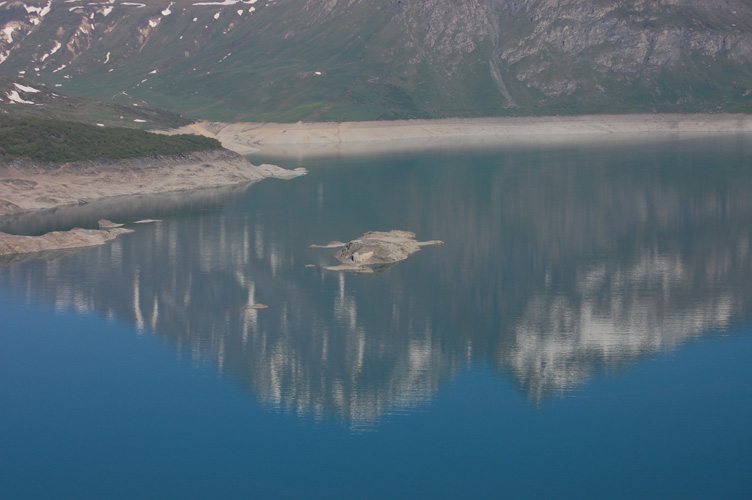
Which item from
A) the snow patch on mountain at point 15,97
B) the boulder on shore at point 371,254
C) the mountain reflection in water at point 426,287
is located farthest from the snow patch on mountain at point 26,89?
the boulder on shore at point 371,254

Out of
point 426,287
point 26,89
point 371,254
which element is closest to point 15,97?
point 26,89

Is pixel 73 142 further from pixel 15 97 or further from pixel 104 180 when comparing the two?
pixel 15 97

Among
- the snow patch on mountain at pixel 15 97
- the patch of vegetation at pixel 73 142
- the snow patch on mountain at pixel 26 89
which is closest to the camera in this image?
the patch of vegetation at pixel 73 142

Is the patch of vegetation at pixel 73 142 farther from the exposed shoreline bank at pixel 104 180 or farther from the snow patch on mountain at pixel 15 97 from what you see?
the snow patch on mountain at pixel 15 97

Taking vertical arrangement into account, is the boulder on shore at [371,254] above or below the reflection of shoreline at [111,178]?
below

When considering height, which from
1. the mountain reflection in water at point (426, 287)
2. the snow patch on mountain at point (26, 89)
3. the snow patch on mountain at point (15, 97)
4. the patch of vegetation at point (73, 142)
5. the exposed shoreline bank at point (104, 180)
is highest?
the snow patch on mountain at point (26, 89)

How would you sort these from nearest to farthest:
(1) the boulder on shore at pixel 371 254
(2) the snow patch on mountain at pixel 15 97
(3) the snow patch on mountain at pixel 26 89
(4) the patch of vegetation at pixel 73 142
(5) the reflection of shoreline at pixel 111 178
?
(1) the boulder on shore at pixel 371 254
(5) the reflection of shoreline at pixel 111 178
(4) the patch of vegetation at pixel 73 142
(2) the snow patch on mountain at pixel 15 97
(3) the snow patch on mountain at pixel 26 89

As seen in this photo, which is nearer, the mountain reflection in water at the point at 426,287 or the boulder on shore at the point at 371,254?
the mountain reflection in water at the point at 426,287

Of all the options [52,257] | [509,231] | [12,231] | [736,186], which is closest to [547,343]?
[509,231]
